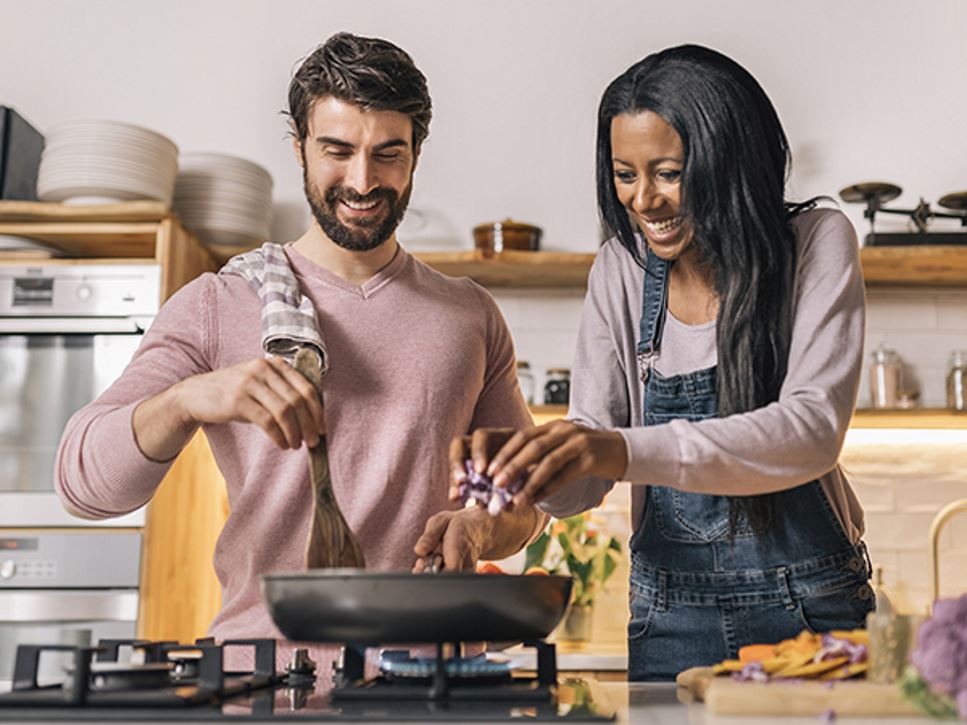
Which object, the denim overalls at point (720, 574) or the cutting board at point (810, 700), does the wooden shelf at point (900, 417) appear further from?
the cutting board at point (810, 700)

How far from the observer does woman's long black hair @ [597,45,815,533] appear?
1.54 metres

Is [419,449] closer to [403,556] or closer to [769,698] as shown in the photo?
[403,556]

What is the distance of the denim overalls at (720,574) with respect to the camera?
60.1 inches

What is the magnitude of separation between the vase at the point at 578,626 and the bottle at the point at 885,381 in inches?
37.5

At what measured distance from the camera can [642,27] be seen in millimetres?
3555

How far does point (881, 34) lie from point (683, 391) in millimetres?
2285

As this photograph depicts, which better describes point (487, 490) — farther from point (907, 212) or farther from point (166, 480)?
point (907, 212)

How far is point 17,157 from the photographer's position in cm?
317

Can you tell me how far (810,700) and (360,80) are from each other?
3.49 ft

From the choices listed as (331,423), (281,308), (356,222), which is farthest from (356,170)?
(331,423)

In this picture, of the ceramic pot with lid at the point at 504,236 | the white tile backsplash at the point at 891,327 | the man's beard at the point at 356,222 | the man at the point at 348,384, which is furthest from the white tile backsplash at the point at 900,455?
the man's beard at the point at 356,222

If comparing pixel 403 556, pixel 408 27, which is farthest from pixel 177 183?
pixel 403 556

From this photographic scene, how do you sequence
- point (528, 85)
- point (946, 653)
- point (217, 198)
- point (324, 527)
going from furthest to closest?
point (528, 85) → point (217, 198) → point (324, 527) → point (946, 653)

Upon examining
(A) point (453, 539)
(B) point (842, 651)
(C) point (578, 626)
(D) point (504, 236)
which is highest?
(D) point (504, 236)
